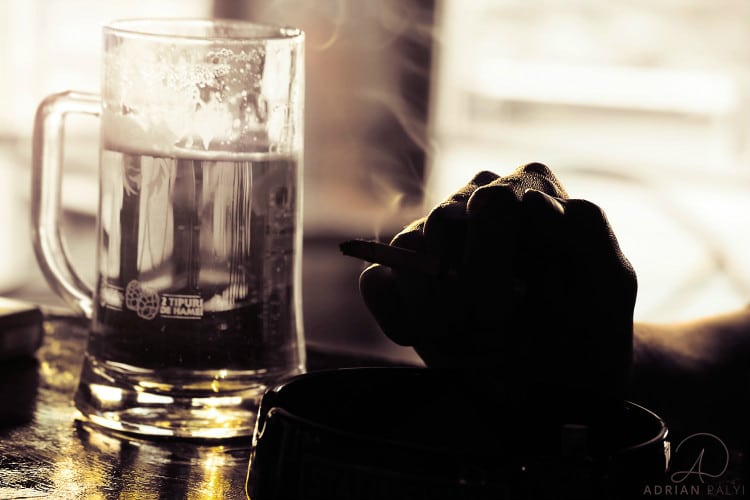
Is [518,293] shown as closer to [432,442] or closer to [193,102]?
[432,442]

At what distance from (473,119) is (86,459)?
485cm

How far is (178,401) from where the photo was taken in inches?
23.7

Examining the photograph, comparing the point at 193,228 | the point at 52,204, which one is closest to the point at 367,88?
the point at 52,204

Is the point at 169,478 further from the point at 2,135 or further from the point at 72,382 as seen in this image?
the point at 2,135

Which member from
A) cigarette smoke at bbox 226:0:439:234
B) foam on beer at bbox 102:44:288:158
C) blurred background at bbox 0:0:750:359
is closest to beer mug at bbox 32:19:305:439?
foam on beer at bbox 102:44:288:158

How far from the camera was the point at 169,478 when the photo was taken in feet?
1.82

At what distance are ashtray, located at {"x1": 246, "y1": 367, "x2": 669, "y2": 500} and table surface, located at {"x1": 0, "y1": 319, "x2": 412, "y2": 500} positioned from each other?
0.27 ft

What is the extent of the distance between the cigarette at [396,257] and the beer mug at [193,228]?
0.37ft

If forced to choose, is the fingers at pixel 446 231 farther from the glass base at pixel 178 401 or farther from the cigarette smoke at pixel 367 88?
the cigarette smoke at pixel 367 88

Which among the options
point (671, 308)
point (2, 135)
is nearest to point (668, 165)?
point (671, 308)

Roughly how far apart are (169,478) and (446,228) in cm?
20

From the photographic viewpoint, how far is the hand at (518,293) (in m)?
0.51

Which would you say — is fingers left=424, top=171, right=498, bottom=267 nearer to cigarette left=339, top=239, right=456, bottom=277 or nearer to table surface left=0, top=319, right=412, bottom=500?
cigarette left=339, top=239, right=456, bottom=277

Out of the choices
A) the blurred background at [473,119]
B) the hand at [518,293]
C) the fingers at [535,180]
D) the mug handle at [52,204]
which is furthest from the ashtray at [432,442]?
the blurred background at [473,119]
